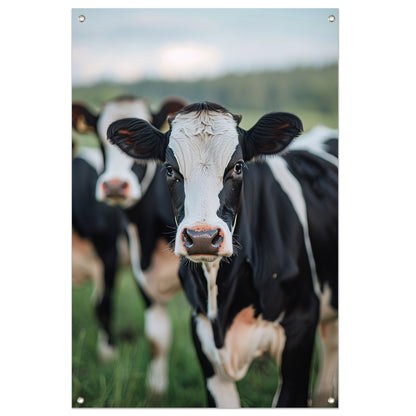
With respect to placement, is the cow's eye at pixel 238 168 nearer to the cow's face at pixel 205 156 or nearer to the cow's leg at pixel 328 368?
the cow's face at pixel 205 156

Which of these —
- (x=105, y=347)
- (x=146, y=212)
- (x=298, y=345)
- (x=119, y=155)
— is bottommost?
(x=105, y=347)

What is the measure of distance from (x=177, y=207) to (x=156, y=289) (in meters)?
1.00

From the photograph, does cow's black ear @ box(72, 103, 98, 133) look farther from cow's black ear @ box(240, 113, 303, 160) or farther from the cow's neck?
the cow's neck

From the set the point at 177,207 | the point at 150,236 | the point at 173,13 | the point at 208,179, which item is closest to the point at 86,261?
the point at 150,236

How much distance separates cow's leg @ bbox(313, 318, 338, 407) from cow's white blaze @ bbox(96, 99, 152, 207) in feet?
4.79

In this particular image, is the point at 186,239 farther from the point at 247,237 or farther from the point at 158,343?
the point at 158,343

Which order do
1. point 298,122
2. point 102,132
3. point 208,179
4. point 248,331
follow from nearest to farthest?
point 208,179, point 298,122, point 248,331, point 102,132

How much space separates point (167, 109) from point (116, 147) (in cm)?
40

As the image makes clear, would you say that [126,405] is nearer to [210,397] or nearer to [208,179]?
[210,397]

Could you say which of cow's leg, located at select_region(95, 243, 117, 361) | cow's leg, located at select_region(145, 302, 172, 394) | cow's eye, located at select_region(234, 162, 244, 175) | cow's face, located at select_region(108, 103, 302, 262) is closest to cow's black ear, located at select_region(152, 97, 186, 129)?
cow's face, located at select_region(108, 103, 302, 262)

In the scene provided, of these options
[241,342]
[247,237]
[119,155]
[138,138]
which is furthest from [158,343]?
[138,138]

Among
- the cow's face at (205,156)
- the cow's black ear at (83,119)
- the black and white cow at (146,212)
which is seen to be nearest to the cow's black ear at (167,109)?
the black and white cow at (146,212)

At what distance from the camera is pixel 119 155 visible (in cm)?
332
